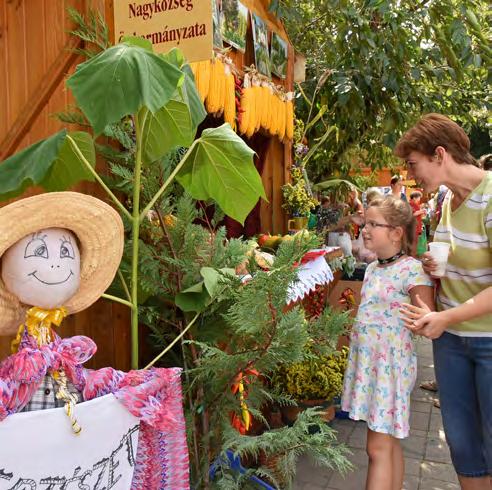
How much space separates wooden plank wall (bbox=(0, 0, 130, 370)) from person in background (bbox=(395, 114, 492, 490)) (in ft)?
4.25

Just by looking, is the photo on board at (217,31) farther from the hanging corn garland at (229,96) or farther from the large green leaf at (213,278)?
the large green leaf at (213,278)

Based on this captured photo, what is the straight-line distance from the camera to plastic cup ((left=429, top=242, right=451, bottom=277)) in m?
2.08

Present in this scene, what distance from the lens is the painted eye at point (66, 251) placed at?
56.8 inches

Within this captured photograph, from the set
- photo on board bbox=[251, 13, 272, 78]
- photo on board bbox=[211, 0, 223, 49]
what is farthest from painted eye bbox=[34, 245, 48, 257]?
photo on board bbox=[251, 13, 272, 78]

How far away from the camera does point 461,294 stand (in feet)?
7.13

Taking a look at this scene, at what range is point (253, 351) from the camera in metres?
1.72

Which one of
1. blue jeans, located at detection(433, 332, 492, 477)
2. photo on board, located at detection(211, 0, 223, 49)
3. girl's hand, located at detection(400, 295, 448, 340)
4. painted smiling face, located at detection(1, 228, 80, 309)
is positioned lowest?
blue jeans, located at detection(433, 332, 492, 477)

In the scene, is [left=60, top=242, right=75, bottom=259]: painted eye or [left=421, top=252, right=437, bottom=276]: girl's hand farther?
[left=421, top=252, right=437, bottom=276]: girl's hand

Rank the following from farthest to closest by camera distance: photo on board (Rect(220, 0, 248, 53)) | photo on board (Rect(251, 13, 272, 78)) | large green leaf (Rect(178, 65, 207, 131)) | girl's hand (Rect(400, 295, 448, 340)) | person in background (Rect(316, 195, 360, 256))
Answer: person in background (Rect(316, 195, 360, 256)) < photo on board (Rect(251, 13, 272, 78)) < photo on board (Rect(220, 0, 248, 53)) < girl's hand (Rect(400, 295, 448, 340)) < large green leaf (Rect(178, 65, 207, 131))

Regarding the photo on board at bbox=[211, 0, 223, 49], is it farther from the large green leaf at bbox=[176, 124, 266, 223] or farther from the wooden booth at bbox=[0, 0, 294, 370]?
the large green leaf at bbox=[176, 124, 266, 223]

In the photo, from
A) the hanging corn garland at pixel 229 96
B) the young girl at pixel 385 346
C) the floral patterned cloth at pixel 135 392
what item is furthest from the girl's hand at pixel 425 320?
the hanging corn garland at pixel 229 96

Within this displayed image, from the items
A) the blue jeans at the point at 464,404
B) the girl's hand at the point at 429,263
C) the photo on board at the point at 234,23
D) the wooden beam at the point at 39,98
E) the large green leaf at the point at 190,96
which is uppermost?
the photo on board at the point at 234,23

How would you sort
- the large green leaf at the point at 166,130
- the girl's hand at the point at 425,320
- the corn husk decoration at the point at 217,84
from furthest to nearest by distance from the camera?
the corn husk decoration at the point at 217,84
the girl's hand at the point at 425,320
the large green leaf at the point at 166,130

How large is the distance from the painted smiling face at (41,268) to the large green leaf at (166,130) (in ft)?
1.42
